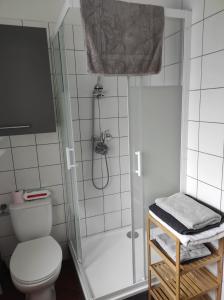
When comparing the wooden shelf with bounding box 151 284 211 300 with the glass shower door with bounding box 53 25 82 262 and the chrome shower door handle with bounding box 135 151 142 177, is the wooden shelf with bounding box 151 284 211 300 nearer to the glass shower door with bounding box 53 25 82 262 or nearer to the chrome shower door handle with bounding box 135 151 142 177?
the glass shower door with bounding box 53 25 82 262

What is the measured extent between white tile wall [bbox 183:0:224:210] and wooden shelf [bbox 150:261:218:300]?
485 mm

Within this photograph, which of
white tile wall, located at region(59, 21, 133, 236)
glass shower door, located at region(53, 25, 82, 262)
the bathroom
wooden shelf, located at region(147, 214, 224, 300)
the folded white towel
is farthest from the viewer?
white tile wall, located at region(59, 21, 133, 236)

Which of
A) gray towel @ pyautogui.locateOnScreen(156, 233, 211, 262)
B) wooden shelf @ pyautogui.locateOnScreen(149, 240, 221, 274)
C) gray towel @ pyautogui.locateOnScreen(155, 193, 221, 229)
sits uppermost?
gray towel @ pyautogui.locateOnScreen(155, 193, 221, 229)

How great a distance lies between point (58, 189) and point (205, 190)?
121 cm

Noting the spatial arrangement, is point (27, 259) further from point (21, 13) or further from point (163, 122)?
point (21, 13)

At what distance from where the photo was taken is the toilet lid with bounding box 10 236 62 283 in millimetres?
1459

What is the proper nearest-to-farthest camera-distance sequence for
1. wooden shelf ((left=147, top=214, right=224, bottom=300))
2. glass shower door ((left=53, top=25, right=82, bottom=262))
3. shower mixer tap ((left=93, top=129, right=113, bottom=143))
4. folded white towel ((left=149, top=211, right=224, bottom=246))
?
folded white towel ((left=149, top=211, right=224, bottom=246)) → wooden shelf ((left=147, top=214, right=224, bottom=300)) → glass shower door ((left=53, top=25, right=82, bottom=262)) → shower mixer tap ((left=93, top=129, right=113, bottom=143))

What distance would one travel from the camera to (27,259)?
1.59 m

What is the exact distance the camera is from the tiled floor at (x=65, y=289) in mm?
1728

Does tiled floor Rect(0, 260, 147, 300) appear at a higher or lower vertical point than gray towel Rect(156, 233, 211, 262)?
lower

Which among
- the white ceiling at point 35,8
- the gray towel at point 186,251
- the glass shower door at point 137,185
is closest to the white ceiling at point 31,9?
the white ceiling at point 35,8

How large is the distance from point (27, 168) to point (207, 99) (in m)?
1.46

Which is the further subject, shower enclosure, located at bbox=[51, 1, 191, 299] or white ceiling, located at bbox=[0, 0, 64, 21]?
white ceiling, located at bbox=[0, 0, 64, 21]

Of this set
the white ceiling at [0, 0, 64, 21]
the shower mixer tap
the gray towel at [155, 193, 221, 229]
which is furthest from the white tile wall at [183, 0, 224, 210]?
the white ceiling at [0, 0, 64, 21]
